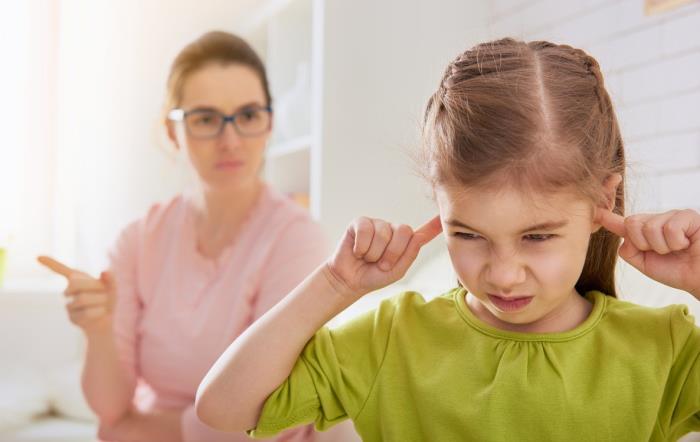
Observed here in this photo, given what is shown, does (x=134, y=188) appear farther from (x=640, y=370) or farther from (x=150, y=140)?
(x=640, y=370)

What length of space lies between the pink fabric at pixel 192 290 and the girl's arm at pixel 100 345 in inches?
1.5

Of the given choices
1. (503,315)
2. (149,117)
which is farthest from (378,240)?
(149,117)

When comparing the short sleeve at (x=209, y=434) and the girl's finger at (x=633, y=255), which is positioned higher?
the girl's finger at (x=633, y=255)

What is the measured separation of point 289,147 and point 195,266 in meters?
0.63

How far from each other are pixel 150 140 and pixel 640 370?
4.18 ft

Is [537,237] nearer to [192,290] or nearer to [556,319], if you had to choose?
[556,319]

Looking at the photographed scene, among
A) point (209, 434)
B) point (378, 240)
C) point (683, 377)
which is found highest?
point (378, 240)

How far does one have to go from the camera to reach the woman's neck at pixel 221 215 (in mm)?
1089

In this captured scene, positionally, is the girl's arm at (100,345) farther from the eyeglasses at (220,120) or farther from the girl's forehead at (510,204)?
the girl's forehead at (510,204)

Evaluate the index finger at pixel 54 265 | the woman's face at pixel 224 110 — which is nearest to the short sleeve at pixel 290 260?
the woman's face at pixel 224 110

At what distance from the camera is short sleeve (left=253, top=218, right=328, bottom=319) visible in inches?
38.4

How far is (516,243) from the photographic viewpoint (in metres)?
0.56

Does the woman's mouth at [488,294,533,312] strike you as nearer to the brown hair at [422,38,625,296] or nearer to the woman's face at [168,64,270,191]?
the brown hair at [422,38,625,296]

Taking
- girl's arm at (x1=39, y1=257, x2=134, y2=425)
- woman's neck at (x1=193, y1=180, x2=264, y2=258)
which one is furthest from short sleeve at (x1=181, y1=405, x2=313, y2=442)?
woman's neck at (x1=193, y1=180, x2=264, y2=258)
